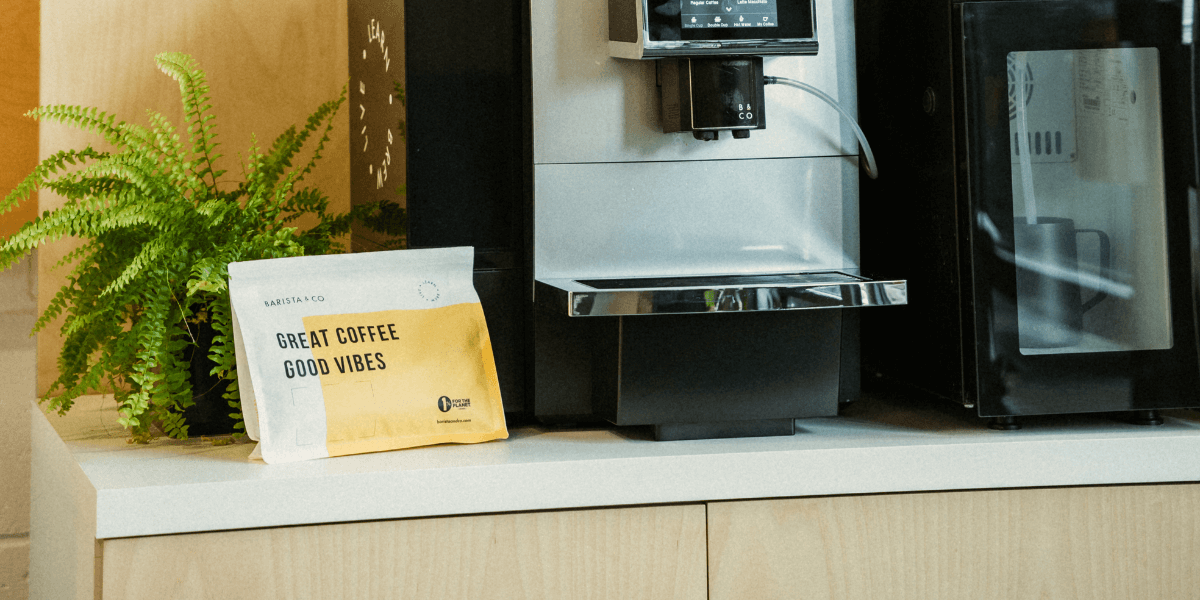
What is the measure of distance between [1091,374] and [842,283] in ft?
0.91

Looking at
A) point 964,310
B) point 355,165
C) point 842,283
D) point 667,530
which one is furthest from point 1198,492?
point 355,165

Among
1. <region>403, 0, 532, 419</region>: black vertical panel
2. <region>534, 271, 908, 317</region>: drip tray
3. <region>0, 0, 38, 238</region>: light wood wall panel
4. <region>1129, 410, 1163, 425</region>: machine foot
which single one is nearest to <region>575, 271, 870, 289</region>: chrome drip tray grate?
<region>534, 271, 908, 317</region>: drip tray

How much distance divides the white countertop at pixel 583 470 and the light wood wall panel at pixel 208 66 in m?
0.45

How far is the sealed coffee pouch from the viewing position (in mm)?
771

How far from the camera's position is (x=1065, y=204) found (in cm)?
88

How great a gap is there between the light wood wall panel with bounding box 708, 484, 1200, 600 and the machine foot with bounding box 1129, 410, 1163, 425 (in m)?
0.08

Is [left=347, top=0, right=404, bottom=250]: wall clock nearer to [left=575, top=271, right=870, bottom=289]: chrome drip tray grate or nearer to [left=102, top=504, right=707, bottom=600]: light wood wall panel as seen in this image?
[left=575, top=271, right=870, bottom=289]: chrome drip tray grate

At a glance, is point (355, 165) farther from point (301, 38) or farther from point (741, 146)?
point (741, 146)

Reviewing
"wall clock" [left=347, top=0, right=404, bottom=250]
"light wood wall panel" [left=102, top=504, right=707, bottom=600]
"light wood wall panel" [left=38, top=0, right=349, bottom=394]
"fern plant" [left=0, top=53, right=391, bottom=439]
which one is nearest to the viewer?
"light wood wall panel" [left=102, top=504, right=707, bottom=600]

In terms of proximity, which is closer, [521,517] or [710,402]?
[521,517]

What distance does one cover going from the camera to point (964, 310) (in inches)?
34.4

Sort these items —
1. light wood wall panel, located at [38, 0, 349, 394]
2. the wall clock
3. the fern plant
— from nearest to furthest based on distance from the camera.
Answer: the fern plant → the wall clock → light wood wall panel, located at [38, 0, 349, 394]

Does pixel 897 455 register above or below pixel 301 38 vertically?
below

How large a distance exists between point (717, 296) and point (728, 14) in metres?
0.25
